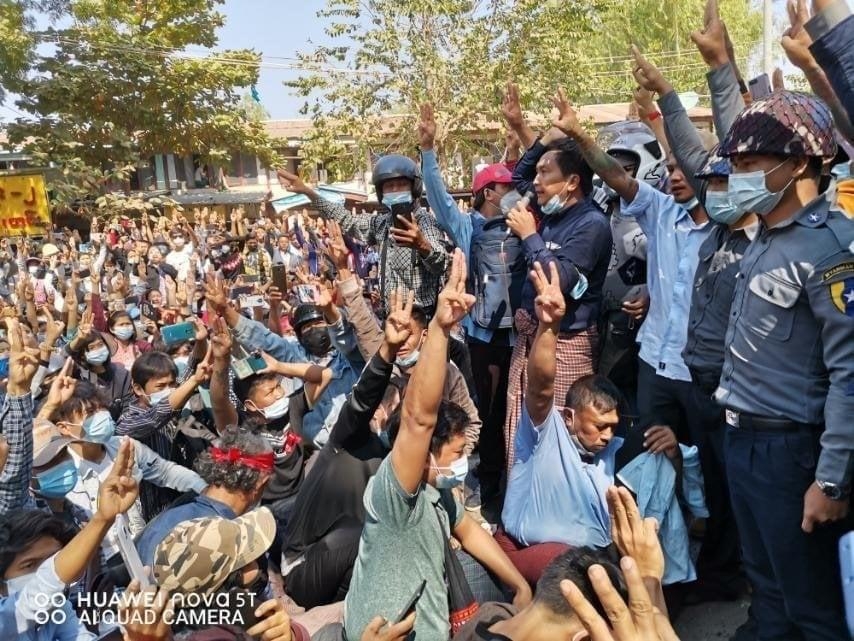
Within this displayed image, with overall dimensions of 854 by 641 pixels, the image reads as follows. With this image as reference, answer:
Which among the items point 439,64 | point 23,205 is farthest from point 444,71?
point 23,205

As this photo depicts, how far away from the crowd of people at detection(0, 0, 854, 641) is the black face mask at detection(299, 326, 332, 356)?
4cm

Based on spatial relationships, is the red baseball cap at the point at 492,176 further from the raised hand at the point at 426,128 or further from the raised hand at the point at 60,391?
the raised hand at the point at 60,391

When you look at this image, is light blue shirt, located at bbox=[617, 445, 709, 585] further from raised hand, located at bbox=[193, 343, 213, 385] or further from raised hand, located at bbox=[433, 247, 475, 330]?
raised hand, located at bbox=[193, 343, 213, 385]

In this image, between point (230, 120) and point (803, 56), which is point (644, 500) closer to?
point (803, 56)

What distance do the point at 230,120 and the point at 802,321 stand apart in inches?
947

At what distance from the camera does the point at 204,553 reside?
7.22ft

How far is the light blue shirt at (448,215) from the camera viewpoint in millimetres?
4047

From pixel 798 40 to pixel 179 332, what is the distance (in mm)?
4120

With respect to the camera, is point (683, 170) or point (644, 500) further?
point (683, 170)

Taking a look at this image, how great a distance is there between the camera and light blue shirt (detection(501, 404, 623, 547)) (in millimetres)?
2803

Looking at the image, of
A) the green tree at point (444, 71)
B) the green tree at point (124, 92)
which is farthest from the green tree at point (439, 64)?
the green tree at point (124, 92)

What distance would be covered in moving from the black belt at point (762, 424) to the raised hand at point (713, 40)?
1.39 meters

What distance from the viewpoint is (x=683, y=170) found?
117 inches

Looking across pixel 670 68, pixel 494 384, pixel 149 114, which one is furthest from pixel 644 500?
pixel 670 68
